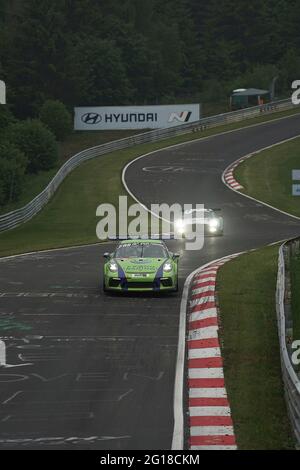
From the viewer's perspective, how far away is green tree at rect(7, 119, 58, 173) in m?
75.7

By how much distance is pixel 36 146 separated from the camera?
75625 millimetres

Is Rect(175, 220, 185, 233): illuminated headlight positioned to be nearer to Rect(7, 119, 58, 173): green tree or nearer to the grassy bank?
the grassy bank

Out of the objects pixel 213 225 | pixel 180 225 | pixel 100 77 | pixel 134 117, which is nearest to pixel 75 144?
pixel 134 117

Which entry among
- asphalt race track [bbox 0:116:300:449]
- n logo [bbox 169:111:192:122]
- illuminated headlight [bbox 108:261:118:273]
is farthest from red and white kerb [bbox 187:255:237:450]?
n logo [bbox 169:111:192:122]

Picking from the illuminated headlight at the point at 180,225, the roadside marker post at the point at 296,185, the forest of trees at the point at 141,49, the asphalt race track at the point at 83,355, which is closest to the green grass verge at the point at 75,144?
the forest of trees at the point at 141,49

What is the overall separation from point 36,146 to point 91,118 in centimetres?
1352

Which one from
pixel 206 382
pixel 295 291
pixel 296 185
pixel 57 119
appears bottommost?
pixel 206 382

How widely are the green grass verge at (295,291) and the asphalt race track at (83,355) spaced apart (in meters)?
2.46

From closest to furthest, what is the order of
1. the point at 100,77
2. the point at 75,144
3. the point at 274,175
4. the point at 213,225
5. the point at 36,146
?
the point at 213,225
the point at 274,175
the point at 36,146
the point at 75,144
the point at 100,77

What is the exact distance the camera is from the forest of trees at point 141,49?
357ft

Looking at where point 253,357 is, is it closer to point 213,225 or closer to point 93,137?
point 213,225

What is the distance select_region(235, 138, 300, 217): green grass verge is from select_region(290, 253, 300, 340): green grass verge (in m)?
20.7

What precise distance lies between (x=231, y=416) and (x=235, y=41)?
13022cm

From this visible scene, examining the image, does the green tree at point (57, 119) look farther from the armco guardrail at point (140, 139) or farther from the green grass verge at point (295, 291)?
the green grass verge at point (295, 291)
